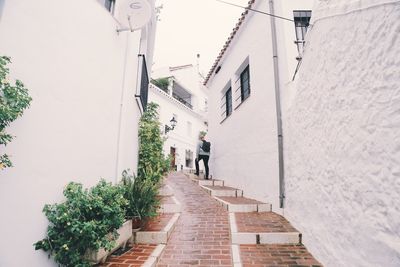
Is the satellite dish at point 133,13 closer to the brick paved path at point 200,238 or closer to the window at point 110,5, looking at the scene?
the window at point 110,5

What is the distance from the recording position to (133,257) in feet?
11.9

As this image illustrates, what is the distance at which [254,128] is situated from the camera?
7047 millimetres

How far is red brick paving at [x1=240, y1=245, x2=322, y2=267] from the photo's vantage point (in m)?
3.46

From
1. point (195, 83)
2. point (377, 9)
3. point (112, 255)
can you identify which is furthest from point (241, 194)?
point (195, 83)

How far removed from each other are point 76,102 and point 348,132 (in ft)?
11.9

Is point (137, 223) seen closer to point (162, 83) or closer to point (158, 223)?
point (158, 223)

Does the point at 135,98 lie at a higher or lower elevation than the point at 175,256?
higher

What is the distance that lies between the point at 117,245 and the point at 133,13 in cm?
409

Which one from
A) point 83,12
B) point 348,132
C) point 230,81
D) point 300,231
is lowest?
point 300,231

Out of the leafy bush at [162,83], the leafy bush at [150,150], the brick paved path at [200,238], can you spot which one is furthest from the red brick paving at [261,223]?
the leafy bush at [162,83]

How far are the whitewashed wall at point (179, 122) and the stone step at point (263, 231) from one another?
1299 centimetres

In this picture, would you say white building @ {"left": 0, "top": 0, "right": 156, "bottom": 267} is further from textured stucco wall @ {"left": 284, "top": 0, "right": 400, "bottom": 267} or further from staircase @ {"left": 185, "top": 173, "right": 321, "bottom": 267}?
textured stucco wall @ {"left": 284, "top": 0, "right": 400, "bottom": 267}

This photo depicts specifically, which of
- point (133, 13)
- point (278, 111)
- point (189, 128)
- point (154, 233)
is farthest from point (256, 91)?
point (189, 128)

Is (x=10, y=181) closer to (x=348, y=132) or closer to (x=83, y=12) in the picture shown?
(x=83, y=12)
